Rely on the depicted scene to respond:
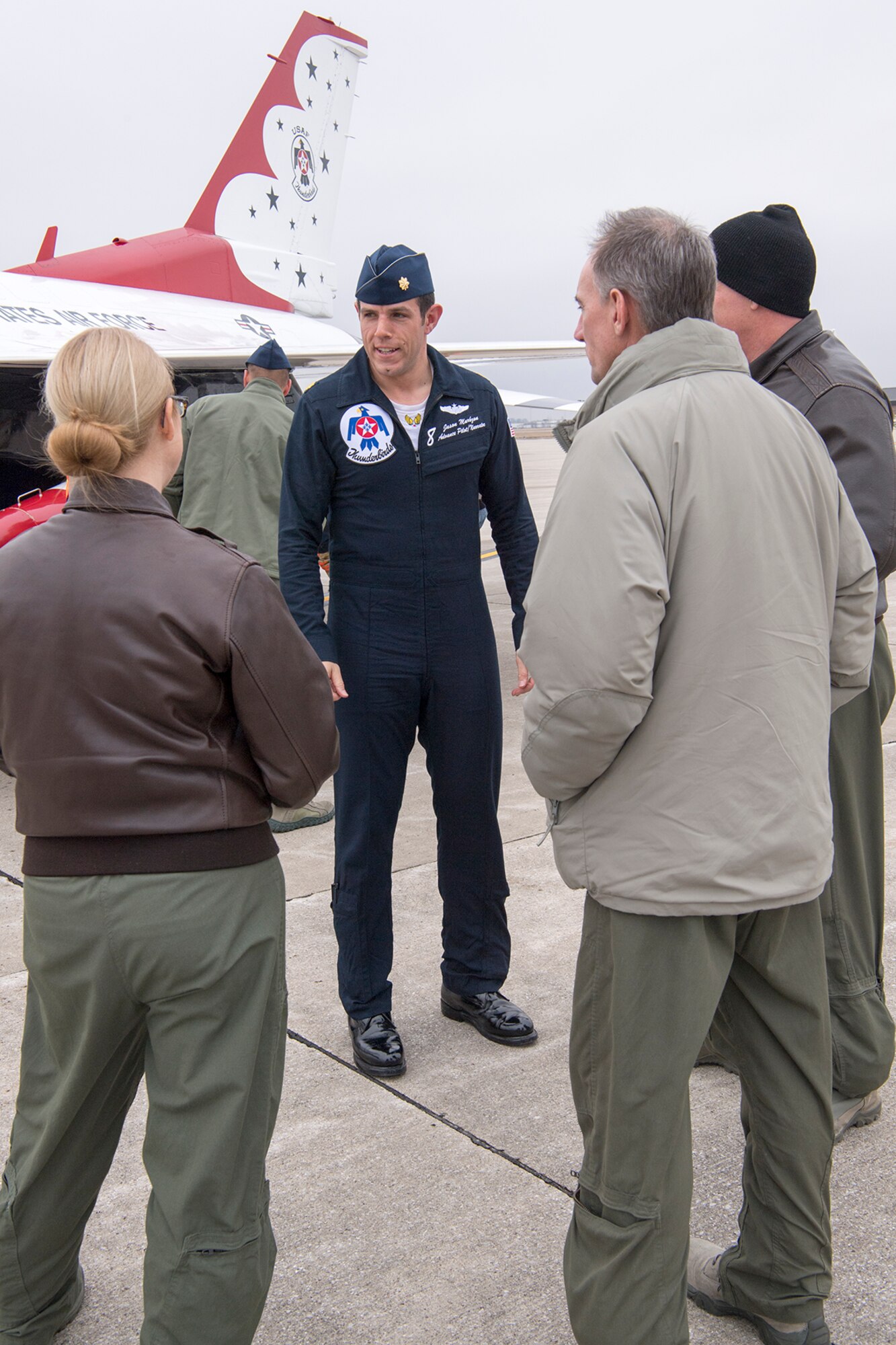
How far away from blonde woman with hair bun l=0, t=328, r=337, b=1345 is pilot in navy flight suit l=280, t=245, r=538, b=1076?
131 centimetres

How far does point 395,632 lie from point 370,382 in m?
0.71

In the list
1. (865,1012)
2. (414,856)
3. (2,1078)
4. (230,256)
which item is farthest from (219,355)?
(865,1012)

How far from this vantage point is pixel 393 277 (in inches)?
125

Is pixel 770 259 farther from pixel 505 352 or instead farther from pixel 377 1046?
pixel 505 352

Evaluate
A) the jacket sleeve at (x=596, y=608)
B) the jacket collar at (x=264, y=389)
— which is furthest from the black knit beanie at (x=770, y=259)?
the jacket collar at (x=264, y=389)

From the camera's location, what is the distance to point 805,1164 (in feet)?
6.57

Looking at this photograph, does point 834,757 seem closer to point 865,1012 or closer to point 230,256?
point 865,1012

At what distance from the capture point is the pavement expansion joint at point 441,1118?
2.62 metres

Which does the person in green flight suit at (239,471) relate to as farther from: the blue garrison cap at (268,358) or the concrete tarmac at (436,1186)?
the concrete tarmac at (436,1186)

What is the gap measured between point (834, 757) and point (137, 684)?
63.9 inches

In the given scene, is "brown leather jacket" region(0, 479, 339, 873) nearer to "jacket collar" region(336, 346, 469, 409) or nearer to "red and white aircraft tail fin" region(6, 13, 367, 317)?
"jacket collar" region(336, 346, 469, 409)

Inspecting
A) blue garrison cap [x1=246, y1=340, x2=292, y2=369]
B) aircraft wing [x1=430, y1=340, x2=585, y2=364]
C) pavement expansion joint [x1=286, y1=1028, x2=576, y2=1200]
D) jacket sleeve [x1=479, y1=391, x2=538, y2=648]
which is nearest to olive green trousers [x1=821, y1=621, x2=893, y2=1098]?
pavement expansion joint [x1=286, y1=1028, x2=576, y2=1200]

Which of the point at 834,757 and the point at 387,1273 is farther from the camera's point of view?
the point at 834,757

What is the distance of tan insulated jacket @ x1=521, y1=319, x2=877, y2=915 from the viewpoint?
5.71ft
